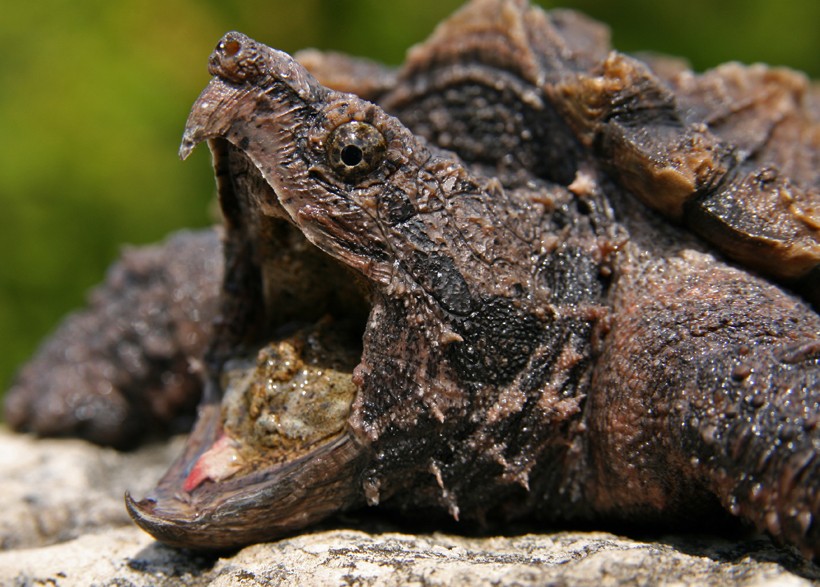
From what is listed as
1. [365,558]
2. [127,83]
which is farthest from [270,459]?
[127,83]

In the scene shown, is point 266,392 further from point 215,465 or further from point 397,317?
point 397,317

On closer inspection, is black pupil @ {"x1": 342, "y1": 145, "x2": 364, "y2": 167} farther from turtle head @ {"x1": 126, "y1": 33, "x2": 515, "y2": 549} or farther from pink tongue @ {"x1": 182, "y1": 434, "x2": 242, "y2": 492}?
pink tongue @ {"x1": 182, "y1": 434, "x2": 242, "y2": 492}

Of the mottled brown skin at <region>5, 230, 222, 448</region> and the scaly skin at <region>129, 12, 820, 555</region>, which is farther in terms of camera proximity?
the mottled brown skin at <region>5, 230, 222, 448</region>

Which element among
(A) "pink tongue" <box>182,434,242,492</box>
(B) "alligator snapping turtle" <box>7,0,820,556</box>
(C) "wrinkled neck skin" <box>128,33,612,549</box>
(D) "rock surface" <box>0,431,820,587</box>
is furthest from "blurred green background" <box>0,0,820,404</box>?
(A) "pink tongue" <box>182,434,242,492</box>

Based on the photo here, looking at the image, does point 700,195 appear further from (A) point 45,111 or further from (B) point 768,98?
(A) point 45,111

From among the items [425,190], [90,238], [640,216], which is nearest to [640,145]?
[640,216]
